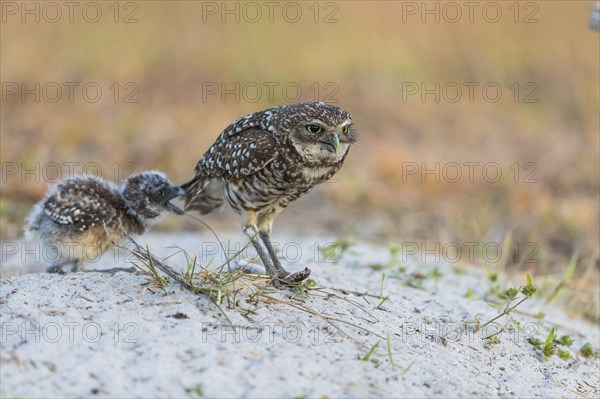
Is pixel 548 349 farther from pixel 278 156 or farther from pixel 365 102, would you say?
pixel 365 102

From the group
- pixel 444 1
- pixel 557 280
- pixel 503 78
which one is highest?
pixel 444 1

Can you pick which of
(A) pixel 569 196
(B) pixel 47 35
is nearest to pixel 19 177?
(B) pixel 47 35

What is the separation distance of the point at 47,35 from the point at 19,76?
1.17 meters

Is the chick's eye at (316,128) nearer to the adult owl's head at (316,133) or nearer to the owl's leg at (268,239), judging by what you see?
the adult owl's head at (316,133)

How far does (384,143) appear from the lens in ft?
34.6

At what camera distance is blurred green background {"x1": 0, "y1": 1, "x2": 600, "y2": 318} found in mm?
8492

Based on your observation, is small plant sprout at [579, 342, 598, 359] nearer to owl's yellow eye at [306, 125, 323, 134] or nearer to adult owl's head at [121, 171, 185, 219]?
owl's yellow eye at [306, 125, 323, 134]

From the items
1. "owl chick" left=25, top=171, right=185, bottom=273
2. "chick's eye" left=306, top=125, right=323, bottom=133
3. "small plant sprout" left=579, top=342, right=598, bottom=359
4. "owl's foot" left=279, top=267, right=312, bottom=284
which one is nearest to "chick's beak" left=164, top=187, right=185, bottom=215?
"owl chick" left=25, top=171, right=185, bottom=273

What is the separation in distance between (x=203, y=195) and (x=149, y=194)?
49 centimetres

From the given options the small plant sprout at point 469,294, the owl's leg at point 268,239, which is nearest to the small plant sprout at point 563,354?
the small plant sprout at point 469,294

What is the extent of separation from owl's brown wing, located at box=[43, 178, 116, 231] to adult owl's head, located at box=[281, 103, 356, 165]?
5.51 feet

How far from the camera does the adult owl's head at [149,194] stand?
615 centimetres

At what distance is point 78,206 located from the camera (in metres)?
5.72

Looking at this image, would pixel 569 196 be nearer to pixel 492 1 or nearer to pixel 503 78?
pixel 503 78
